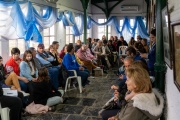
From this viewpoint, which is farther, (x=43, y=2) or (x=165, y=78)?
(x=43, y=2)

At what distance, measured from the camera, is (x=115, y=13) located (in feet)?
41.5

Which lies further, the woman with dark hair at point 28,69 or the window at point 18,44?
the window at point 18,44

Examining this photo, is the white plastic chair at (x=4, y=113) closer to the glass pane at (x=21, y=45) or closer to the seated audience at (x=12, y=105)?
the seated audience at (x=12, y=105)

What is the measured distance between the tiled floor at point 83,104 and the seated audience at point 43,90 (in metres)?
0.19

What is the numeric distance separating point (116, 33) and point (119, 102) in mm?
10217

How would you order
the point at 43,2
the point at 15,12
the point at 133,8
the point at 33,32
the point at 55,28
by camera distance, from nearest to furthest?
the point at 15,12 < the point at 33,32 < the point at 43,2 < the point at 55,28 < the point at 133,8

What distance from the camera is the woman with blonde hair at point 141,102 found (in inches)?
74.7

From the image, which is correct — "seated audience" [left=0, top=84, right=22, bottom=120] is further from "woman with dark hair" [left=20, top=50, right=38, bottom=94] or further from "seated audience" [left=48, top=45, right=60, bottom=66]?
"seated audience" [left=48, top=45, right=60, bottom=66]

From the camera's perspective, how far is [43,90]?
3896mm

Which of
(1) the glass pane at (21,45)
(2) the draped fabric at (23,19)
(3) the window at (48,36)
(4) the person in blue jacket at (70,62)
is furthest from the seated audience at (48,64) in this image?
(3) the window at (48,36)

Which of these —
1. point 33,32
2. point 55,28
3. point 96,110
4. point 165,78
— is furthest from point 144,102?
point 55,28

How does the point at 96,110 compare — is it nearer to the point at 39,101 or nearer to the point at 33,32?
the point at 39,101

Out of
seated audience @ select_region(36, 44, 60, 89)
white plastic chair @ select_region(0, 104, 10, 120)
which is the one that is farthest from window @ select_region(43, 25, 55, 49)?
white plastic chair @ select_region(0, 104, 10, 120)

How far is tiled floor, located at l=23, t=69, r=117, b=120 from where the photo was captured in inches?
145
